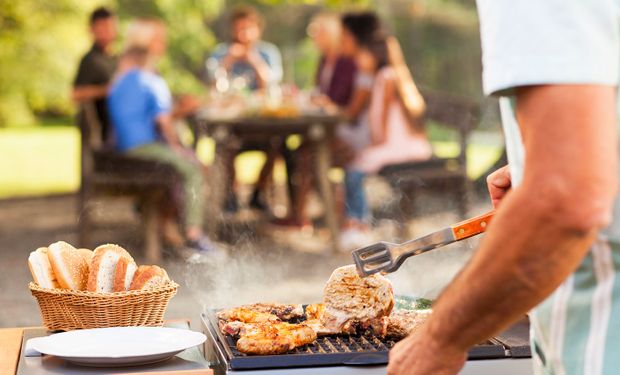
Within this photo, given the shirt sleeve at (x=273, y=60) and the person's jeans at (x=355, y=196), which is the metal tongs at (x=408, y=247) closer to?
the person's jeans at (x=355, y=196)

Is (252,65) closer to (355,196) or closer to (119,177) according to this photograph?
(355,196)

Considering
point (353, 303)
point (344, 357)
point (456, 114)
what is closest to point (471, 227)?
point (344, 357)

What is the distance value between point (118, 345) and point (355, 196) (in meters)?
5.55

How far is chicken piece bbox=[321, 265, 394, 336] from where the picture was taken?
7.16 feet

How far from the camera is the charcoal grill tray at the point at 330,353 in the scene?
1926 millimetres

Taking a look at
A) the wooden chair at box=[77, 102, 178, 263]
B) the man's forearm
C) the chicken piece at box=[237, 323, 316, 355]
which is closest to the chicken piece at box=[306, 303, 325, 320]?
the chicken piece at box=[237, 323, 316, 355]

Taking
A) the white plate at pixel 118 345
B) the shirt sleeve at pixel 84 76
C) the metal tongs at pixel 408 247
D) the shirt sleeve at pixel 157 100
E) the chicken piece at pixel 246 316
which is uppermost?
the shirt sleeve at pixel 84 76

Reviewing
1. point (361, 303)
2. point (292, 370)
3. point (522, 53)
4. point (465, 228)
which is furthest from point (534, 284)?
point (361, 303)

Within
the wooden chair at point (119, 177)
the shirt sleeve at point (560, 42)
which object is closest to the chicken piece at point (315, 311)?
the shirt sleeve at point (560, 42)

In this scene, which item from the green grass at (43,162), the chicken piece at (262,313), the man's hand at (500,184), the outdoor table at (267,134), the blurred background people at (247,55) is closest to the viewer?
the man's hand at (500,184)

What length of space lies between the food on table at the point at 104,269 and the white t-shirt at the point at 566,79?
1046 mm

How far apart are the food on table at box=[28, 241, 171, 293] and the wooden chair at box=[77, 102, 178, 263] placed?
445cm

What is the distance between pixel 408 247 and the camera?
1.84m

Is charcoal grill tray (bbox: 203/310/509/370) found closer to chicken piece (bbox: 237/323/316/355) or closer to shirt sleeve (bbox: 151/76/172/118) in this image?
chicken piece (bbox: 237/323/316/355)
